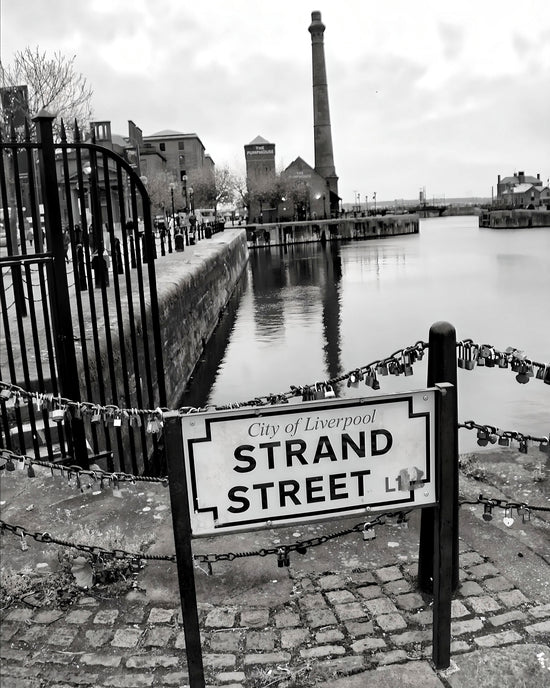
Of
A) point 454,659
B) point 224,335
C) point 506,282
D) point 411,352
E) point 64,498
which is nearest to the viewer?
point 454,659

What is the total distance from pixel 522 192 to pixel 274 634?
155 meters

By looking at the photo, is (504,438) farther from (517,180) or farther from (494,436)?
(517,180)

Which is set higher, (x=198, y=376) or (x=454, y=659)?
(x=454, y=659)

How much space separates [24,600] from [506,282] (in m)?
36.3

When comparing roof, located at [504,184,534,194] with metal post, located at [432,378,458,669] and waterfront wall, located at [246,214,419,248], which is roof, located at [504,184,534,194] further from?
metal post, located at [432,378,458,669]

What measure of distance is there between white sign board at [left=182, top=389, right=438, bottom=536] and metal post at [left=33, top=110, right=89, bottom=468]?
2.91 m

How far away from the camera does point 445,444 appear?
2895mm

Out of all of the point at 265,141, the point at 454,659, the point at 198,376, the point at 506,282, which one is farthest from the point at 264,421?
the point at 265,141

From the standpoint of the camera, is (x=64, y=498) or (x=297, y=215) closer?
(x=64, y=498)

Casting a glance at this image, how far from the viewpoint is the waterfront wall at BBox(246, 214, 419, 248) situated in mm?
82062

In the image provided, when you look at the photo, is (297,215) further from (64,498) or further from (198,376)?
(64,498)

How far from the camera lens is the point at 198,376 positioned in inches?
699

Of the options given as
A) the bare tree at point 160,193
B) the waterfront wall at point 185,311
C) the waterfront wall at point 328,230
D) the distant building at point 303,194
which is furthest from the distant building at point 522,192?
the waterfront wall at point 185,311

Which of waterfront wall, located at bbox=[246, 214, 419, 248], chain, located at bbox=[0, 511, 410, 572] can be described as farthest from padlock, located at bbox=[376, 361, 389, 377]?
waterfront wall, located at bbox=[246, 214, 419, 248]
